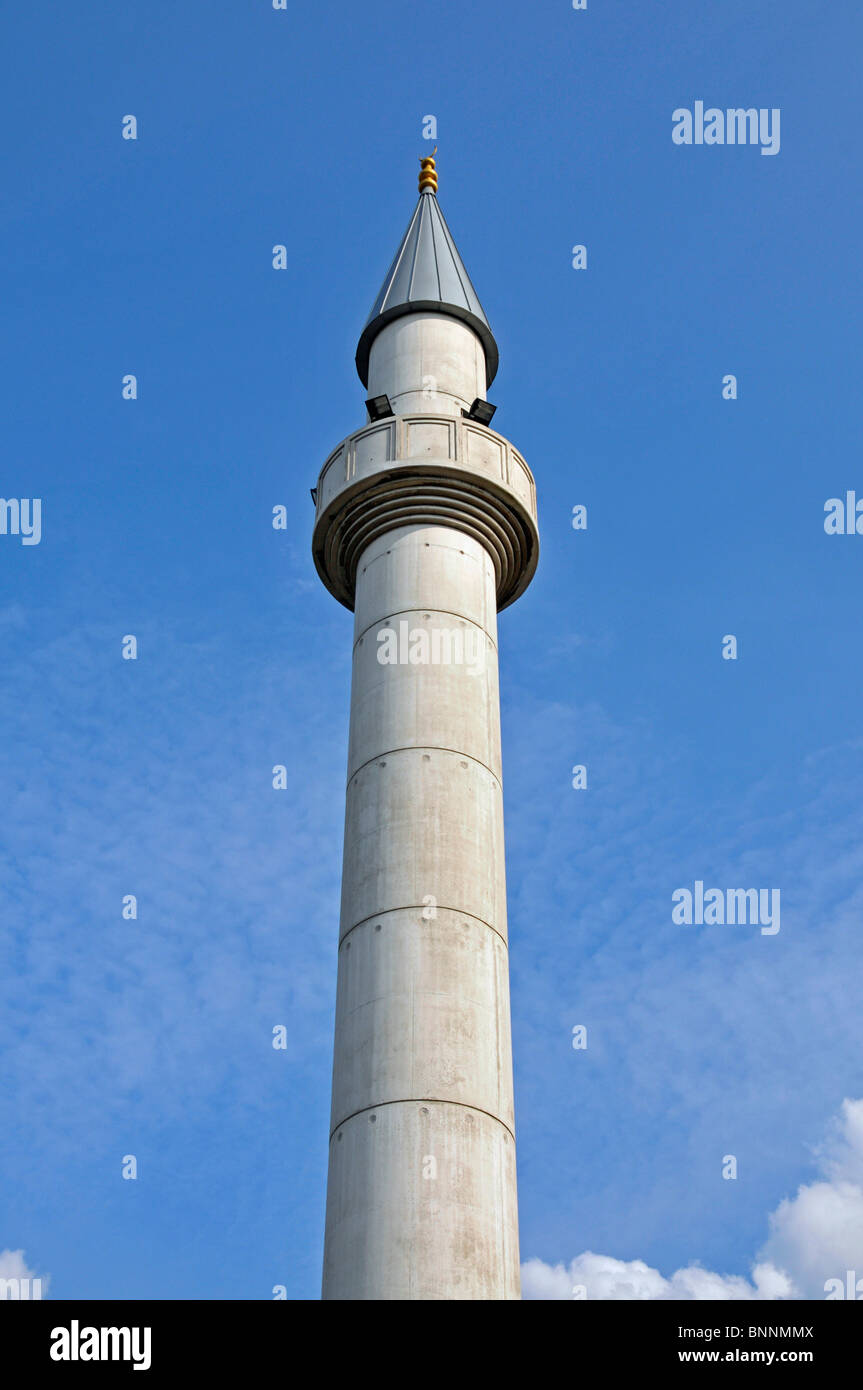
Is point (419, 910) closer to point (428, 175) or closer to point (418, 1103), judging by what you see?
point (418, 1103)

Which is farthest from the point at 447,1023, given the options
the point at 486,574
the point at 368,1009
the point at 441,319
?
the point at 441,319

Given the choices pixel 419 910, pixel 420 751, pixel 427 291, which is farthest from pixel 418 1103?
pixel 427 291

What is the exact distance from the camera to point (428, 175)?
119 feet

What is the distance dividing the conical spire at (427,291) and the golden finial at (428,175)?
208cm

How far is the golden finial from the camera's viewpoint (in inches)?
1428

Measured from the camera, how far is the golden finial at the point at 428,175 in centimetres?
3628

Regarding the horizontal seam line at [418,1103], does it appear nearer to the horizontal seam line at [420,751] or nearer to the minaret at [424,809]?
the minaret at [424,809]

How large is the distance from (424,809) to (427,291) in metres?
13.0

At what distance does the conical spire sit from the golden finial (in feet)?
6.82

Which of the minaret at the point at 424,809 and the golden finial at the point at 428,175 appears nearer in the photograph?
the minaret at the point at 424,809

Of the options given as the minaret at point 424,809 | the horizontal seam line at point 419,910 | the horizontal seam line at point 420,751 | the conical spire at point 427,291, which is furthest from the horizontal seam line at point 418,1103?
the conical spire at point 427,291

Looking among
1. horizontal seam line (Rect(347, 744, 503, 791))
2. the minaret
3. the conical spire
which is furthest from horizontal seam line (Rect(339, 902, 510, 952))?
the conical spire

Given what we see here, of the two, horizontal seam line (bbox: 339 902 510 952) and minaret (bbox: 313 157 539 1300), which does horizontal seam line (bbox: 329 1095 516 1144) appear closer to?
minaret (bbox: 313 157 539 1300)
